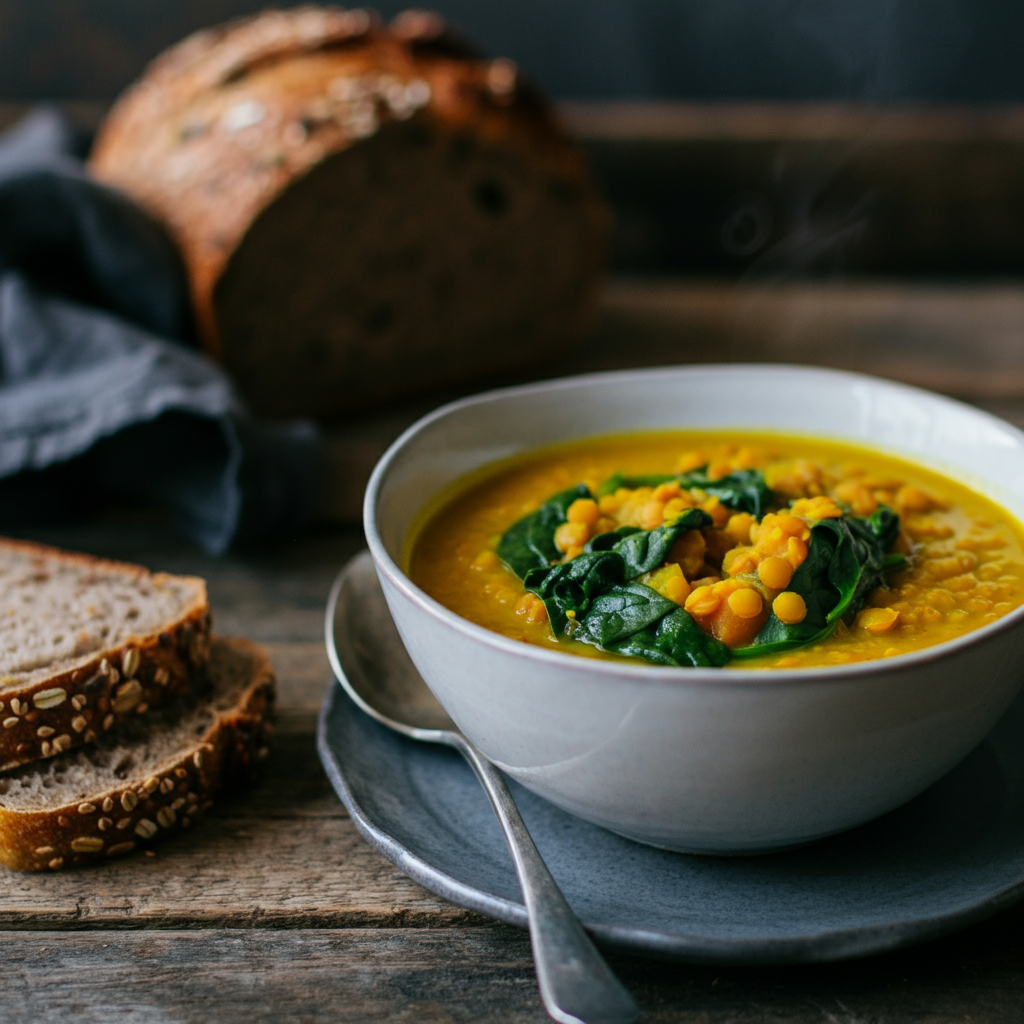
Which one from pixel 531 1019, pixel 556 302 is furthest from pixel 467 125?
pixel 531 1019

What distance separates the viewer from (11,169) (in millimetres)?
3506

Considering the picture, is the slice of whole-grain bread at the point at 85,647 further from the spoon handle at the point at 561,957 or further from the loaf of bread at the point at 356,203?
the loaf of bread at the point at 356,203

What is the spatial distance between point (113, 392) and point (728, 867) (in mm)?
2175

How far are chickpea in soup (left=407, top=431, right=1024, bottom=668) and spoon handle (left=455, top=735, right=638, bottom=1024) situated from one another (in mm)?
338

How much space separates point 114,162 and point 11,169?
660 millimetres

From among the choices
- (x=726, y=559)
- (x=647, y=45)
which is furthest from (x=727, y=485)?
(x=647, y=45)

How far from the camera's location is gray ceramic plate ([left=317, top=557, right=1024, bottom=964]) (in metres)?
1.46

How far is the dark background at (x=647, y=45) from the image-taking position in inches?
208

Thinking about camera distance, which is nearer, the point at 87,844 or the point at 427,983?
the point at 427,983

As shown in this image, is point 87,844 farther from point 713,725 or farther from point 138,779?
point 713,725

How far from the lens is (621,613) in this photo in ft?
5.73

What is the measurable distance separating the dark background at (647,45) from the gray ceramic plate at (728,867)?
14.1ft

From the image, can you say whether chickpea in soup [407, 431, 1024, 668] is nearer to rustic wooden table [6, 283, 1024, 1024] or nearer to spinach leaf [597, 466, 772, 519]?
spinach leaf [597, 466, 772, 519]

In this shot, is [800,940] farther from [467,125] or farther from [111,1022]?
[467,125]
